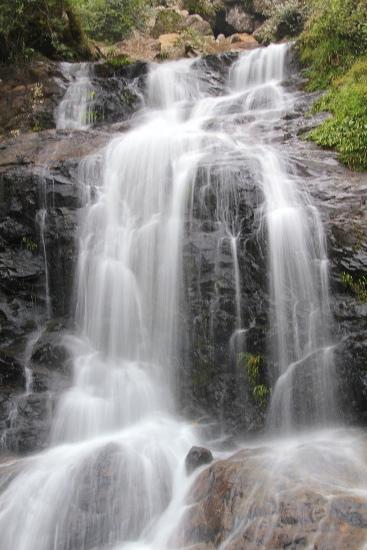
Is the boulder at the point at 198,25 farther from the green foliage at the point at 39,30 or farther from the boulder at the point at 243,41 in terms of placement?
the green foliage at the point at 39,30


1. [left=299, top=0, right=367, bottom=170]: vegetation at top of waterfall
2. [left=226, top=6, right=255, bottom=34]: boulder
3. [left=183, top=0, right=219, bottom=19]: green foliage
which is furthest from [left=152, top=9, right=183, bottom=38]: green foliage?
[left=299, top=0, right=367, bottom=170]: vegetation at top of waterfall

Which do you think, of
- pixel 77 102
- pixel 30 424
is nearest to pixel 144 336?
pixel 30 424

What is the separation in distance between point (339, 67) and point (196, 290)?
7.76m

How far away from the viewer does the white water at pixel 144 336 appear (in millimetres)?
5090

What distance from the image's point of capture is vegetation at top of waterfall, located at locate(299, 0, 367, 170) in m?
9.01

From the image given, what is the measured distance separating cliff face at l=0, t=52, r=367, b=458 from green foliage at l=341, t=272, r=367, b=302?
2cm

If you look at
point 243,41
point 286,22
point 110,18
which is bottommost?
point 286,22

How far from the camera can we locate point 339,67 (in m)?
11.6

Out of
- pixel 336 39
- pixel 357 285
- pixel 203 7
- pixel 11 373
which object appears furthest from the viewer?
pixel 203 7

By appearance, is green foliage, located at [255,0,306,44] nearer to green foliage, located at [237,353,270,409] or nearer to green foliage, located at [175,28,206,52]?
green foliage, located at [175,28,206,52]

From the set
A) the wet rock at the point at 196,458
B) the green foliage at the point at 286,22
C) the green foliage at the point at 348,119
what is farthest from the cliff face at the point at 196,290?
the green foliage at the point at 286,22

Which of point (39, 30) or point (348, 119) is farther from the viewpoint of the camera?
point (39, 30)

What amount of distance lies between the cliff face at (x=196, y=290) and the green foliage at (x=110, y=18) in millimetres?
11520

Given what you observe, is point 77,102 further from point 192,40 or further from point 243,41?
point 243,41
